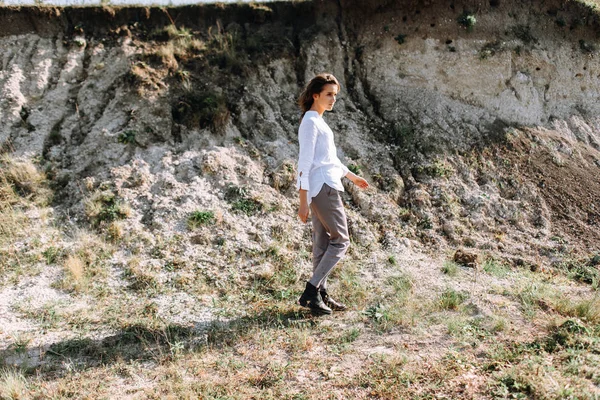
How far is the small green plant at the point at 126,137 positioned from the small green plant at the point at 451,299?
17.8ft

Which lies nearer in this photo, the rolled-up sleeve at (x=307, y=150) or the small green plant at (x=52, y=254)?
the rolled-up sleeve at (x=307, y=150)

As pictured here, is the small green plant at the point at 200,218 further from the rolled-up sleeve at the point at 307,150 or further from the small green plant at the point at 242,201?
the rolled-up sleeve at the point at 307,150

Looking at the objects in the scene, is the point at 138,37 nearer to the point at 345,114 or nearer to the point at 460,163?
the point at 345,114

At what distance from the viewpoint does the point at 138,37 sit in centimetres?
937

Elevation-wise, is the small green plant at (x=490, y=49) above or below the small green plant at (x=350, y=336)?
above

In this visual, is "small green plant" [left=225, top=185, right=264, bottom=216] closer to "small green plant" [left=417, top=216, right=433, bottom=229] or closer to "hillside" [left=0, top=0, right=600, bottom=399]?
"hillside" [left=0, top=0, right=600, bottom=399]

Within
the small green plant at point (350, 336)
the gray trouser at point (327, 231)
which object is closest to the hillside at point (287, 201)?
the small green plant at point (350, 336)

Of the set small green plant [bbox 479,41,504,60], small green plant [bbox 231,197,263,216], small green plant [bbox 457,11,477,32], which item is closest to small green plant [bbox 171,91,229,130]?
small green plant [bbox 231,197,263,216]

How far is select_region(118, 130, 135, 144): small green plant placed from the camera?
7.55 m

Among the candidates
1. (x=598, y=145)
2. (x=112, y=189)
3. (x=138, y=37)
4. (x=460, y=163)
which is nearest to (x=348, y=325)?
(x=112, y=189)

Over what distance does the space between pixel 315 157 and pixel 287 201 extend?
2980mm

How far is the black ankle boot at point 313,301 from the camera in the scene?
14.4 feet

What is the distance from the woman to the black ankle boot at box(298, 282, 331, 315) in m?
0.03

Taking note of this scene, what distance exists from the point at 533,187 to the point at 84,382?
769 cm
